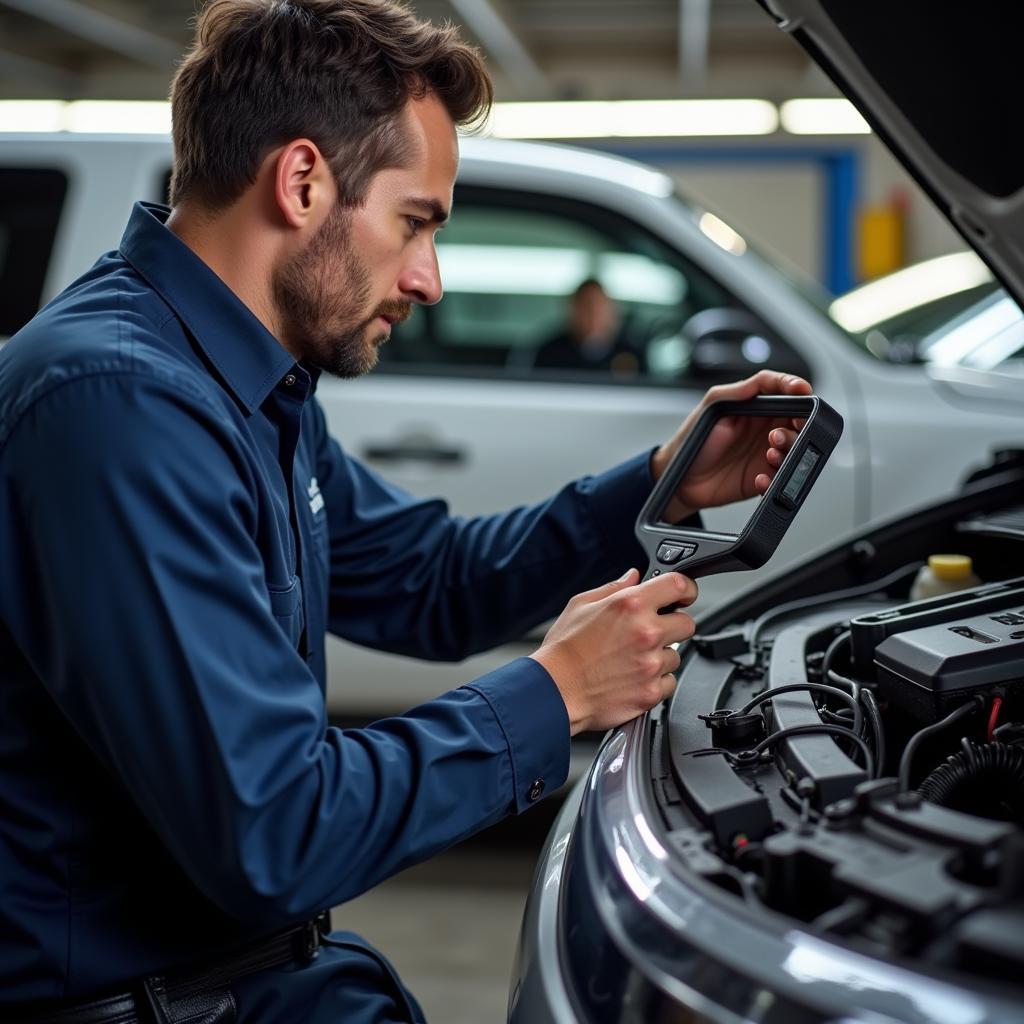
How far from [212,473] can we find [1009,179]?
0.76 m

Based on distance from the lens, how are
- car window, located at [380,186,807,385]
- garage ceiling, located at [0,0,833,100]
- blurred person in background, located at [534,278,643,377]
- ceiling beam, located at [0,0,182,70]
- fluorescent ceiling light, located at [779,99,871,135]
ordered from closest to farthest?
1. car window, located at [380,186,807,385]
2. blurred person in background, located at [534,278,643,377]
3. ceiling beam, located at [0,0,182,70]
4. garage ceiling, located at [0,0,833,100]
5. fluorescent ceiling light, located at [779,99,871,135]

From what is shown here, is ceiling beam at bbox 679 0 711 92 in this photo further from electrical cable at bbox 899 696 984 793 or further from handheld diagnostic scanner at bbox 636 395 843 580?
electrical cable at bbox 899 696 984 793

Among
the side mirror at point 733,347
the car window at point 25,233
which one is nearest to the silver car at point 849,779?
the side mirror at point 733,347

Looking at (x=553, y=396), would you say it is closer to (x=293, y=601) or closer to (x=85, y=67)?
(x=293, y=601)

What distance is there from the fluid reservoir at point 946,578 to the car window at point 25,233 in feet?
7.26

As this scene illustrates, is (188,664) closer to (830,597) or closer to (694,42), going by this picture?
(830,597)

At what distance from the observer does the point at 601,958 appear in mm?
798

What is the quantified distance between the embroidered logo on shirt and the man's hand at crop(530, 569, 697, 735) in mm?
426

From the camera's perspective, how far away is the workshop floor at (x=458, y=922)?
2232mm

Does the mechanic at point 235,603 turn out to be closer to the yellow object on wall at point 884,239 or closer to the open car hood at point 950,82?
the open car hood at point 950,82

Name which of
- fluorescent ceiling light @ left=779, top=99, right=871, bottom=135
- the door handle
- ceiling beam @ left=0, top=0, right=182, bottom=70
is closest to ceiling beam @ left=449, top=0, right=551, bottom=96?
ceiling beam @ left=0, top=0, right=182, bottom=70

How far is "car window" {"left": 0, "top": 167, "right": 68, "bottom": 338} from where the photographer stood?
111 inches

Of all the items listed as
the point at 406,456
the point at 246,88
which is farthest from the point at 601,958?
the point at 406,456

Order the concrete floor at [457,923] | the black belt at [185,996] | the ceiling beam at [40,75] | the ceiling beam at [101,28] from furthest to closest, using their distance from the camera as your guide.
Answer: the ceiling beam at [40,75], the ceiling beam at [101,28], the concrete floor at [457,923], the black belt at [185,996]
